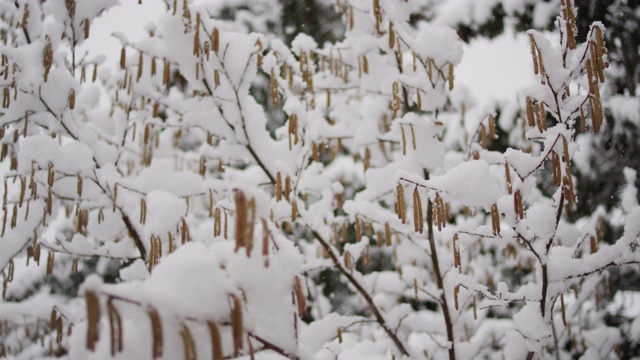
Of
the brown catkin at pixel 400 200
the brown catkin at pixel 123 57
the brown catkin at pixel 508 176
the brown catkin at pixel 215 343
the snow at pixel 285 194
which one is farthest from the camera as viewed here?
the brown catkin at pixel 123 57

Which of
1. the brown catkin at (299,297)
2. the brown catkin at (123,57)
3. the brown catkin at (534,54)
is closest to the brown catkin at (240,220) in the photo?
the brown catkin at (299,297)

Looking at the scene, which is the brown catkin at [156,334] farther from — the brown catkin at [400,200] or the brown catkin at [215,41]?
the brown catkin at [215,41]

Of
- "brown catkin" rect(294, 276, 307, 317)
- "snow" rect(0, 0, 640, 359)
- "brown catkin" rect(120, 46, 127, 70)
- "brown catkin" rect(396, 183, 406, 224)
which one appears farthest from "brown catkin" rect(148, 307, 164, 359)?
"brown catkin" rect(120, 46, 127, 70)

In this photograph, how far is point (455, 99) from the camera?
408 cm

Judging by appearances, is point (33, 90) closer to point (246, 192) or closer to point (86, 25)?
point (86, 25)

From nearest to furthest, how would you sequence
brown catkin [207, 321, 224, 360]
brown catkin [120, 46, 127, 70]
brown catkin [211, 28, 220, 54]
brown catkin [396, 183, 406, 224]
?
brown catkin [207, 321, 224, 360] → brown catkin [396, 183, 406, 224] → brown catkin [211, 28, 220, 54] → brown catkin [120, 46, 127, 70]

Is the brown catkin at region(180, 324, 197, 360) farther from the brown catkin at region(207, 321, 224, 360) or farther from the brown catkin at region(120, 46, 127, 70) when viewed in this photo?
the brown catkin at region(120, 46, 127, 70)

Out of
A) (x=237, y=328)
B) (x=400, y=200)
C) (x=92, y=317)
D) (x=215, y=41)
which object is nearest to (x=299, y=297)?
(x=237, y=328)

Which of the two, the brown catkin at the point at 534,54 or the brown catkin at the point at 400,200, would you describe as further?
the brown catkin at the point at 400,200

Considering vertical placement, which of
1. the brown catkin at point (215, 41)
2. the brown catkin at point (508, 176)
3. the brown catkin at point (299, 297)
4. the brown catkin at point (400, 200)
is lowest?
the brown catkin at point (299, 297)

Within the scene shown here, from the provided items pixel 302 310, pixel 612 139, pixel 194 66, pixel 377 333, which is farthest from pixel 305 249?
pixel 302 310

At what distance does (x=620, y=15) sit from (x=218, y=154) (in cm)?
338

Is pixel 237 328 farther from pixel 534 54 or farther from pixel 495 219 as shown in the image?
pixel 534 54

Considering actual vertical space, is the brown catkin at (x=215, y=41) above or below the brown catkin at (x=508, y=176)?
above
